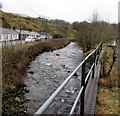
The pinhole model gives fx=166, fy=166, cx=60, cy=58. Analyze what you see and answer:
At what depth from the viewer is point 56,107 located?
6.49 m

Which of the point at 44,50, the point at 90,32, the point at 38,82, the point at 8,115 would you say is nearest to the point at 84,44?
the point at 90,32

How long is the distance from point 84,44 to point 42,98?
18.1m

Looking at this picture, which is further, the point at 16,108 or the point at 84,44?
the point at 84,44

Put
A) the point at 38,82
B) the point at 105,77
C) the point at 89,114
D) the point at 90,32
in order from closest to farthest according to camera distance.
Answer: the point at 89,114
the point at 105,77
the point at 38,82
the point at 90,32

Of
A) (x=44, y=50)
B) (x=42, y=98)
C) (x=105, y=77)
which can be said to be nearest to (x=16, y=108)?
(x=42, y=98)

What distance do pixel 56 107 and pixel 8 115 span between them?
1.80m

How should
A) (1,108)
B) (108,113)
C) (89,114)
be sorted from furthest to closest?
1. (1,108)
2. (108,113)
3. (89,114)

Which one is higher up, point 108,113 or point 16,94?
point 108,113

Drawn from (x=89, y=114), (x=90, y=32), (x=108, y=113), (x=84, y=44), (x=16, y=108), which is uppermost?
(x=90, y=32)

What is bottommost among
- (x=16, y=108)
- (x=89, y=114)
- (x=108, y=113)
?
(x=16, y=108)

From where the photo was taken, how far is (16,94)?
8.14 metres

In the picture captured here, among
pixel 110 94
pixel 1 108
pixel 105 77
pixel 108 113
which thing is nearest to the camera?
pixel 108 113

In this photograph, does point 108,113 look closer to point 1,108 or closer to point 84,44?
point 1,108

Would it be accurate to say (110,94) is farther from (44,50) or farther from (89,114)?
(44,50)
